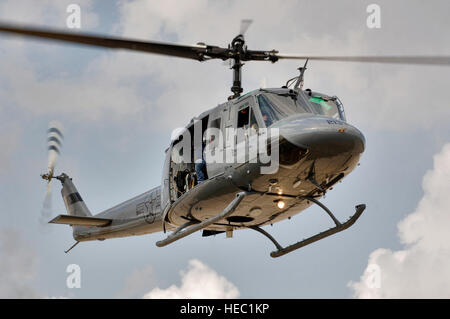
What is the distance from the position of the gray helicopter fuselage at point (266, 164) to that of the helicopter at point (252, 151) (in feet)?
0.06

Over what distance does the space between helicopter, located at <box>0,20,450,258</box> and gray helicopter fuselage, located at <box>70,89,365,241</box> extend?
0.8 inches

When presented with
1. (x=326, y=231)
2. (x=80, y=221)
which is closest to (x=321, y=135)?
(x=326, y=231)

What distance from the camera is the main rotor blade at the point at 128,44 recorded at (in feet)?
34.1

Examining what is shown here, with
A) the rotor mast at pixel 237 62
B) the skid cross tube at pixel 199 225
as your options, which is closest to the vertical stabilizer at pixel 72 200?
the skid cross tube at pixel 199 225

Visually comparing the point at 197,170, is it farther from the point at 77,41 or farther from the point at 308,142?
the point at 77,41

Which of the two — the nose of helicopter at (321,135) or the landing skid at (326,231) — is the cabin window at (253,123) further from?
the landing skid at (326,231)

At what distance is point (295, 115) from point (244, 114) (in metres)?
Answer: 1.00

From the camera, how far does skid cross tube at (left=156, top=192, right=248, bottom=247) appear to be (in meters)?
12.4

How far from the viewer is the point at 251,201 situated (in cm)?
1299

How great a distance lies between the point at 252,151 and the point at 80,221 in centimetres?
769

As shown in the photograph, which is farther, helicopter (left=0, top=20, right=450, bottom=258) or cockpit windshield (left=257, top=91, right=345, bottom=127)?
cockpit windshield (left=257, top=91, right=345, bottom=127)

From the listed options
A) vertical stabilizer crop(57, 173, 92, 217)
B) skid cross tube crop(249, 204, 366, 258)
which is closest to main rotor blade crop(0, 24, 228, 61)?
skid cross tube crop(249, 204, 366, 258)

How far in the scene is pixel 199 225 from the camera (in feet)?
43.2

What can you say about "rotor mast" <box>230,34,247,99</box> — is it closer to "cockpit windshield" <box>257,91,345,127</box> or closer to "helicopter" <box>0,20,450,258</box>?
"helicopter" <box>0,20,450,258</box>
